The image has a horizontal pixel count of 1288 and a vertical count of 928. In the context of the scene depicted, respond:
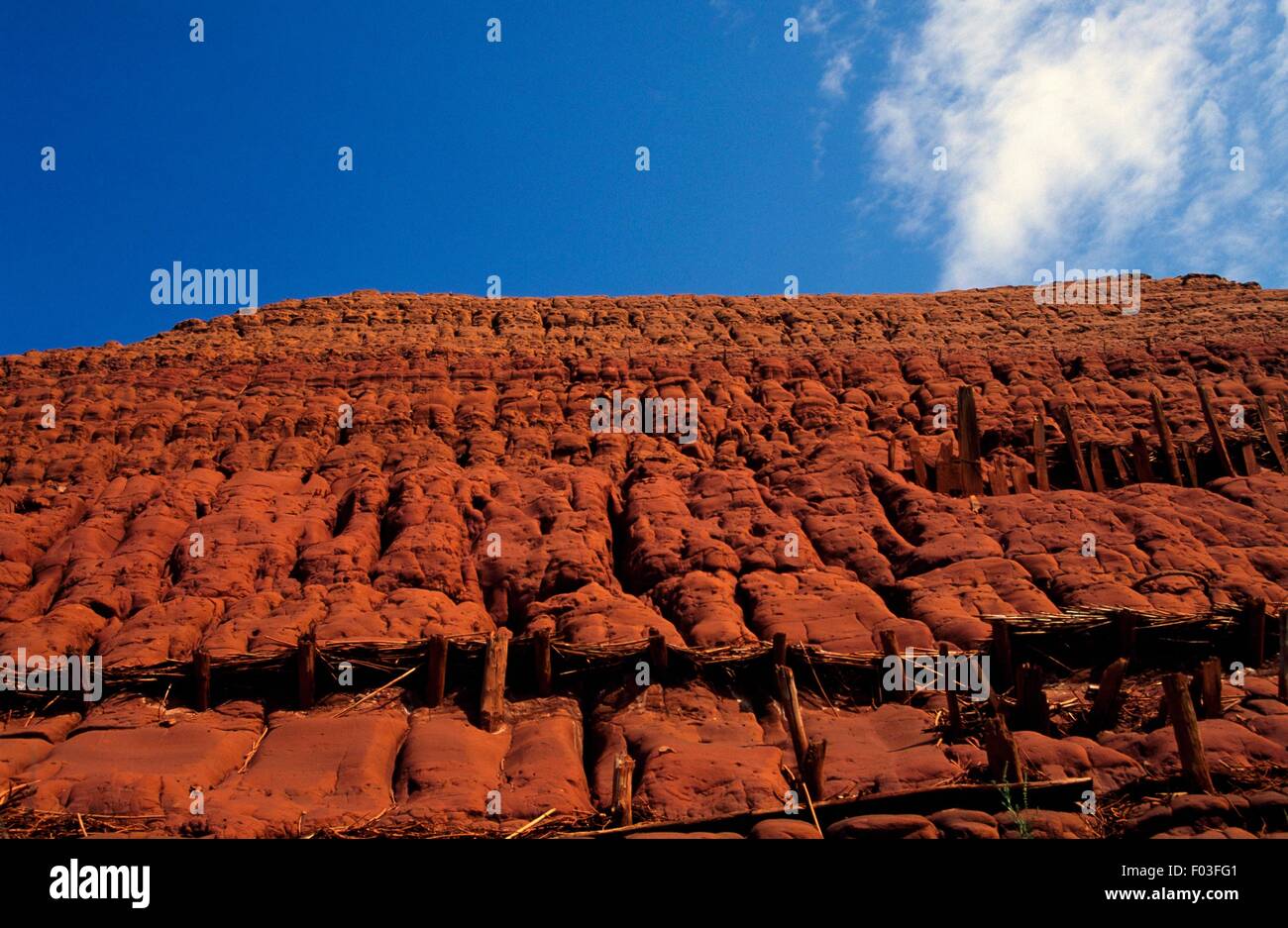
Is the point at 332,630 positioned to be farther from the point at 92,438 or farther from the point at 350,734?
the point at 92,438

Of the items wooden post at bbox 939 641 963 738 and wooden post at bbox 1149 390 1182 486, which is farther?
wooden post at bbox 1149 390 1182 486

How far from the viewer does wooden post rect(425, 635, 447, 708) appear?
10922 millimetres

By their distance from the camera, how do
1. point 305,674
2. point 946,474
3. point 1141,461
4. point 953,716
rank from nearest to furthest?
1. point 953,716
2. point 305,674
3. point 946,474
4. point 1141,461

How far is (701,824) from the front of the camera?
7680 millimetres

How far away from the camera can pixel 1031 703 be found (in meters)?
9.40

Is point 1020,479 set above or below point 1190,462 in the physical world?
below

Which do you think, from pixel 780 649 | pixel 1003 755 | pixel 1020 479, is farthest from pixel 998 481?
pixel 1003 755

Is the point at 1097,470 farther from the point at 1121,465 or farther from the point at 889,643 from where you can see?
the point at 889,643

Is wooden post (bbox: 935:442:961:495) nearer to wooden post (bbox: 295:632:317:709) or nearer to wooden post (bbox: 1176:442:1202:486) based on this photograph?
wooden post (bbox: 1176:442:1202:486)

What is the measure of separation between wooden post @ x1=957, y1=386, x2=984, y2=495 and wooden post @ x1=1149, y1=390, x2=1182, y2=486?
287cm

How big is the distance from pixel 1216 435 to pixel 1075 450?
2.26 m

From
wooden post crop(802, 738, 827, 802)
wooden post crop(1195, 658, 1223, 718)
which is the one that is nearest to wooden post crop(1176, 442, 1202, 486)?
wooden post crop(1195, 658, 1223, 718)
